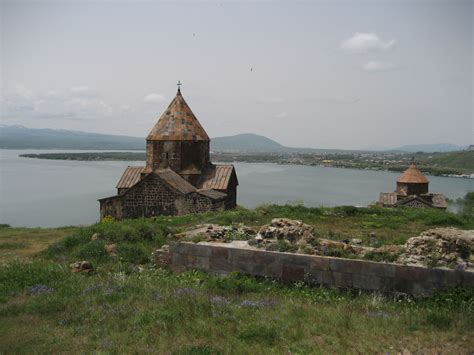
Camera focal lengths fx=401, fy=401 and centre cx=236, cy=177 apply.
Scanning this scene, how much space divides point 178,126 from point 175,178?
295cm

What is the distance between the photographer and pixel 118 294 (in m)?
5.23

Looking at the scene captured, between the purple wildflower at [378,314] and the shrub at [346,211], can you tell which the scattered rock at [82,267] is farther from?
the shrub at [346,211]

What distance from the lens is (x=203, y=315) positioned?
4527 mm

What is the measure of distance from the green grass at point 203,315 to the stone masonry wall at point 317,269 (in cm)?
17

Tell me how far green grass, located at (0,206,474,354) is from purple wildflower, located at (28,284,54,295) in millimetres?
14

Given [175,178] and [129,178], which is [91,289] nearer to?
[175,178]

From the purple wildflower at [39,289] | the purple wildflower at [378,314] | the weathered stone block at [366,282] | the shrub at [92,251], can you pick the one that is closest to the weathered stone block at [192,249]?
the shrub at [92,251]

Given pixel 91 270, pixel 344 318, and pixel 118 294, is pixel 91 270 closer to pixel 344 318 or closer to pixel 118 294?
pixel 118 294

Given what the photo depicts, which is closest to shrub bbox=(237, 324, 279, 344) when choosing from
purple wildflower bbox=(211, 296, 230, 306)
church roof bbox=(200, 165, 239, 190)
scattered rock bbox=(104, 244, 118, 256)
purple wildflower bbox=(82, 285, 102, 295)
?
purple wildflower bbox=(211, 296, 230, 306)

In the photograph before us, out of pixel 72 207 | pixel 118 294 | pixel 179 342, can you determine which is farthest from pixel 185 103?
pixel 72 207

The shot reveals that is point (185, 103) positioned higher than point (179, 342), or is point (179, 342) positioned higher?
point (185, 103)

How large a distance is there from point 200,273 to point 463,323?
3.93m

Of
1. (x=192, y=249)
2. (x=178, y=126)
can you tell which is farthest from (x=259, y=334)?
(x=178, y=126)

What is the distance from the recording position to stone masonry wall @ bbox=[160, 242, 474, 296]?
5348mm
